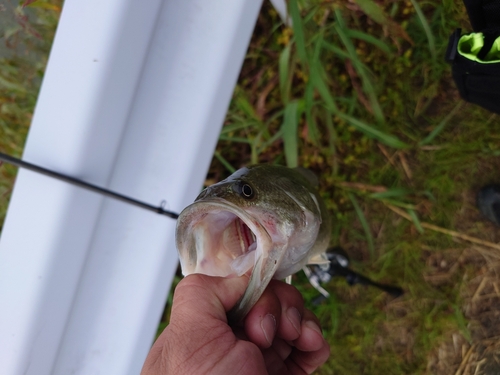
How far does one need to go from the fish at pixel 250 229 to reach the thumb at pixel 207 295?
0.03 meters

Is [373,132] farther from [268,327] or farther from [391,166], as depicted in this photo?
[268,327]

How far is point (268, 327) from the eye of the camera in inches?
41.1

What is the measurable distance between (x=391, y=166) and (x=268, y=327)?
5.31 feet

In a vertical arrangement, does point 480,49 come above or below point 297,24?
above

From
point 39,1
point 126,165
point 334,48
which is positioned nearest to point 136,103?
point 126,165

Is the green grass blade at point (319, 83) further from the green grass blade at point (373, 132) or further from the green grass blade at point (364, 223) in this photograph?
the green grass blade at point (364, 223)

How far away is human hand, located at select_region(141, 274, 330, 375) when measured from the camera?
917mm

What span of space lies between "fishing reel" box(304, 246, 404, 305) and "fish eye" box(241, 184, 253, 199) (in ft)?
4.01

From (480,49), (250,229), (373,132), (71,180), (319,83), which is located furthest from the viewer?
(373,132)

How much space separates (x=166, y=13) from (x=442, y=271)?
80.3 inches

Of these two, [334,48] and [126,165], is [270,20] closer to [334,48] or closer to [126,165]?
[334,48]

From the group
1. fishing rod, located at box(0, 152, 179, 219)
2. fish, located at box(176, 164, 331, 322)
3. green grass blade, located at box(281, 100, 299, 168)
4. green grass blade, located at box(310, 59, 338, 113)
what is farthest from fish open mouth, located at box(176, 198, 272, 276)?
green grass blade, located at box(310, 59, 338, 113)

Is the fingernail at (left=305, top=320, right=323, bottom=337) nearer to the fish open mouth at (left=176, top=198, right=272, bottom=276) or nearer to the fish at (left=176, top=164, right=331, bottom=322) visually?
the fish at (left=176, top=164, right=331, bottom=322)

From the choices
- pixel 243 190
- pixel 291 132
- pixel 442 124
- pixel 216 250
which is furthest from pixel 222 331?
pixel 442 124
